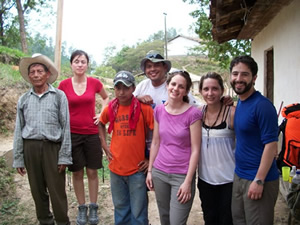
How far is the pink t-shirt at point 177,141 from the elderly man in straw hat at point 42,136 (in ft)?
3.68

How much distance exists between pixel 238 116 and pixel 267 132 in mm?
269

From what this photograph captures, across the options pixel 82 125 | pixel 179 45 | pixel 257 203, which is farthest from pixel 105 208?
pixel 179 45

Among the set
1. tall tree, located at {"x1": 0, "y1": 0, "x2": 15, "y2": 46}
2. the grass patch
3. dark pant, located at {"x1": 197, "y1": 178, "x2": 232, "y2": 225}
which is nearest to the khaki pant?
dark pant, located at {"x1": 197, "y1": 178, "x2": 232, "y2": 225}

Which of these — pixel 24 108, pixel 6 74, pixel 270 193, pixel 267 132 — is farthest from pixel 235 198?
pixel 6 74

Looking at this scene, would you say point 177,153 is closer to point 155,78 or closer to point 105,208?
point 155,78

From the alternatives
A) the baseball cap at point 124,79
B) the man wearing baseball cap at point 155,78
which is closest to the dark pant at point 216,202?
the man wearing baseball cap at point 155,78

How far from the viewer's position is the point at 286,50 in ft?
14.8

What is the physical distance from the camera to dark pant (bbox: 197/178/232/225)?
2316 millimetres

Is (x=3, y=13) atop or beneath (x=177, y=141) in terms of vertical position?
atop

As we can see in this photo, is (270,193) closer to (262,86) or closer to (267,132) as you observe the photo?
(267,132)

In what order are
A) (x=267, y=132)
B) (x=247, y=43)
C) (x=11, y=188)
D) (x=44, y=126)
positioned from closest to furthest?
1. (x=267, y=132)
2. (x=44, y=126)
3. (x=11, y=188)
4. (x=247, y=43)

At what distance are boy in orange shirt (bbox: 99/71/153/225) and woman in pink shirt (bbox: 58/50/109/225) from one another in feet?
1.84

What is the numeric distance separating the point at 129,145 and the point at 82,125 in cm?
82

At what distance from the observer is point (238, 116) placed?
7.05 feet
